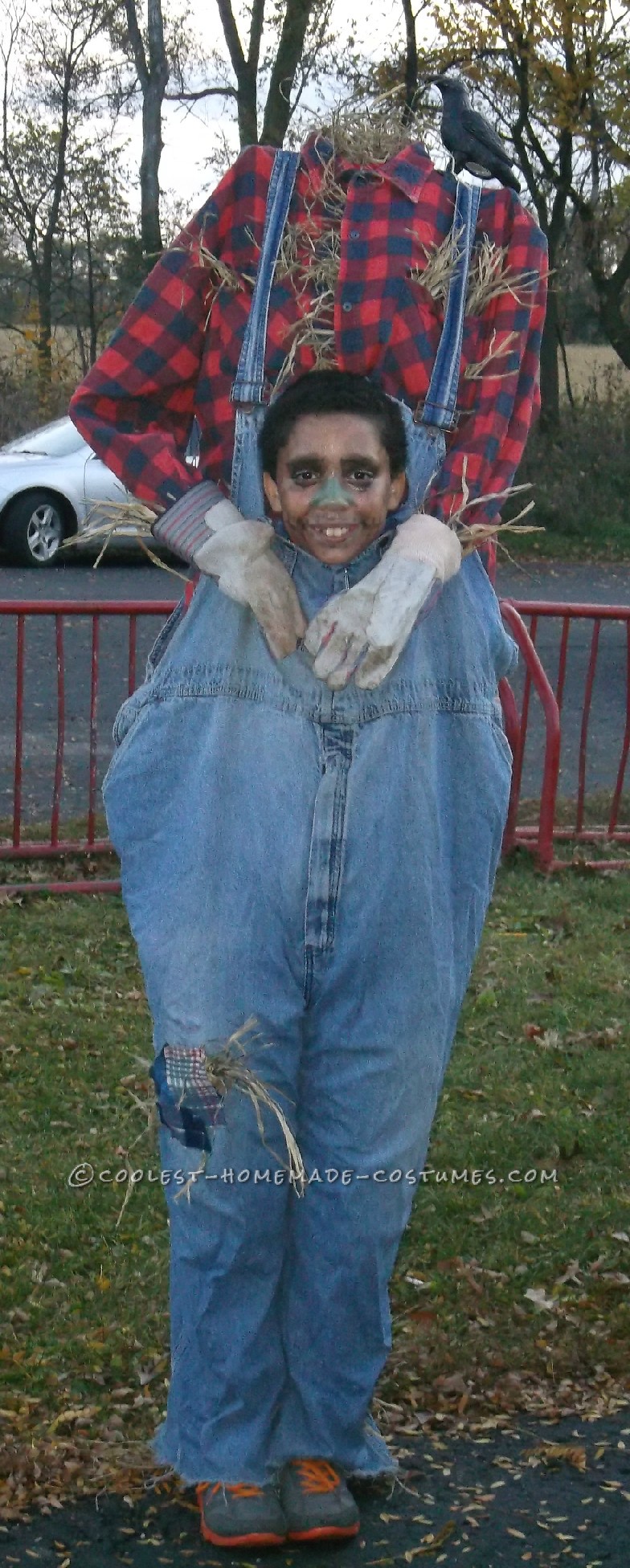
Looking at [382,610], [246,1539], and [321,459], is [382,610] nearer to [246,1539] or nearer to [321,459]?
[321,459]

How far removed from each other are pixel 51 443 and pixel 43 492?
0.74 m

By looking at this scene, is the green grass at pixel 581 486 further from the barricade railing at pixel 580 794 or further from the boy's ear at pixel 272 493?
the boy's ear at pixel 272 493

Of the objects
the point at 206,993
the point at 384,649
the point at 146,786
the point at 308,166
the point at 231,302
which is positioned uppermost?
the point at 308,166

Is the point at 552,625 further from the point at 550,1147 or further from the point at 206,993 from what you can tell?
the point at 206,993

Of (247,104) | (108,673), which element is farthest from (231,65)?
(108,673)

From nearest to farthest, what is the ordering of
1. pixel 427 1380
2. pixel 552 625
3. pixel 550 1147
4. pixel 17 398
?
pixel 427 1380
pixel 550 1147
pixel 552 625
pixel 17 398

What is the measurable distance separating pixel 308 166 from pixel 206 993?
134 cm

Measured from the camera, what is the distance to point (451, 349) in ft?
8.75

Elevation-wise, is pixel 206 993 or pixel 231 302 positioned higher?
pixel 231 302

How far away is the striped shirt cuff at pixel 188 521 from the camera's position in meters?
2.61

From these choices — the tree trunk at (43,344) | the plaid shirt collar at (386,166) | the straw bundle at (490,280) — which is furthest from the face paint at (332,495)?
the tree trunk at (43,344)

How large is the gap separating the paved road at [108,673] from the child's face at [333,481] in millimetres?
4721

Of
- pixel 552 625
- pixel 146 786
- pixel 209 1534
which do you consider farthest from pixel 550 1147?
pixel 552 625

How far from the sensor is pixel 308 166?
8.89 feet
